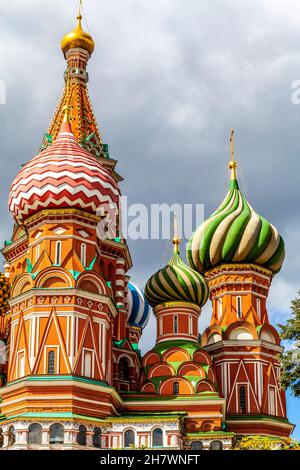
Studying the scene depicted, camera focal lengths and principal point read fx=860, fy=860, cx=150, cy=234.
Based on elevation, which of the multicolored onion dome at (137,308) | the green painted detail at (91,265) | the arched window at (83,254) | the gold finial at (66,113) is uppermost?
the gold finial at (66,113)

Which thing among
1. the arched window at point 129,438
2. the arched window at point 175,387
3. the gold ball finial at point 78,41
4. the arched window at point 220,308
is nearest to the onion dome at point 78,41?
the gold ball finial at point 78,41

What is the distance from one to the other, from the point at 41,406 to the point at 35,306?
3323mm

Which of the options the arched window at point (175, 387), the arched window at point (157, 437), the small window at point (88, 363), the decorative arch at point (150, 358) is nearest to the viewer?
the arched window at point (157, 437)

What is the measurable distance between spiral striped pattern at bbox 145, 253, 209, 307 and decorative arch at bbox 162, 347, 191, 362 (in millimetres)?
2359

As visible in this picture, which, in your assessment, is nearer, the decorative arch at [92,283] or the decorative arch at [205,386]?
the decorative arch at [92,283]

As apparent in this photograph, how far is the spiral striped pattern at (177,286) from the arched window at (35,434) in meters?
8.84

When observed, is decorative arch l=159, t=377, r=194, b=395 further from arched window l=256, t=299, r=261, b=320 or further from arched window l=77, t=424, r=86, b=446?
arched window l=256, t=299, r=261, b=320

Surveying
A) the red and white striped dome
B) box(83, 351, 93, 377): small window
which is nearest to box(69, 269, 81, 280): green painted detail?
the red and white striped dome

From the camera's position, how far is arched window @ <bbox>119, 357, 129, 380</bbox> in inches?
1275

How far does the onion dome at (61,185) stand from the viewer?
98.3 feet

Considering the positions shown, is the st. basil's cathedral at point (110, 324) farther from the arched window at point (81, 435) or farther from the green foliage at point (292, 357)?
the green foliage at point (292, 357)

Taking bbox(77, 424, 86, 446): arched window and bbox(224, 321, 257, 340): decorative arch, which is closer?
bbox(77, 424, 86, 446): arched window

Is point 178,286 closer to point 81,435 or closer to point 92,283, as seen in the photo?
point 92,283
